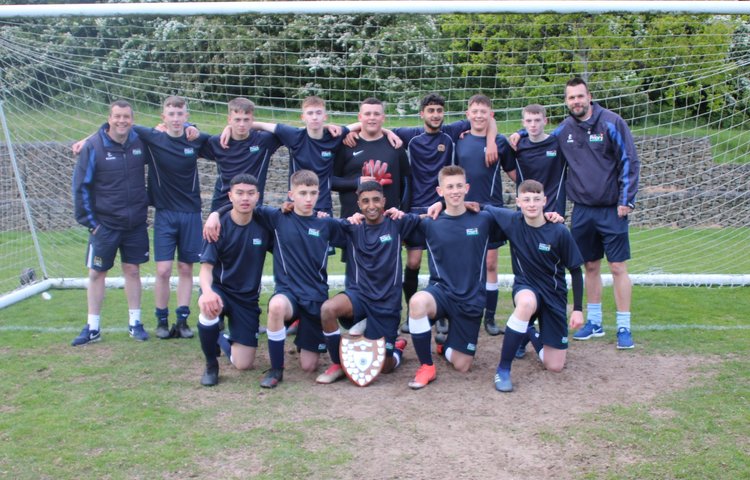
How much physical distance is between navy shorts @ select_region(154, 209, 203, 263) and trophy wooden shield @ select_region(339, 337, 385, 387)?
69.5 inches

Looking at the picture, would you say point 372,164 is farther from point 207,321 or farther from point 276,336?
point 207,321

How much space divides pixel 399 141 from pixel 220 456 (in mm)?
3066

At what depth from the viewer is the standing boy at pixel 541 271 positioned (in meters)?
5.24

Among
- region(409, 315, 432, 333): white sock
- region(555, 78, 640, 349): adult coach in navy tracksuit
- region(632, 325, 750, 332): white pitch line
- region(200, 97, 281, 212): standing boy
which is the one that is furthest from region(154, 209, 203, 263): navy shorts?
region(632, 325, 750, 332): white pitch line

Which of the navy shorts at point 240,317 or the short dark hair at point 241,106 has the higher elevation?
the short dark hair at point 241,106

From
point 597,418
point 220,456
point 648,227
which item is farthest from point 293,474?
point 648,227

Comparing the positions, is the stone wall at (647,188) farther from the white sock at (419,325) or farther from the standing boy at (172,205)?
the white sock at (419,325)

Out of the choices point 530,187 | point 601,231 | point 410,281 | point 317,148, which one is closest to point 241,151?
point 317,148

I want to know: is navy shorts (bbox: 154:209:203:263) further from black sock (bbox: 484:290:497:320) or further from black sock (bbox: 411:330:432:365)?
black sock (bbox: 484:290:497:320)

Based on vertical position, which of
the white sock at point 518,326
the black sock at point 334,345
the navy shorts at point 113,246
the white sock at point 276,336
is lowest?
the black sock at point 334,345

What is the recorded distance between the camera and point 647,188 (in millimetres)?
12117

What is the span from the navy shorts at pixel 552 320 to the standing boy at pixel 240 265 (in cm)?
189

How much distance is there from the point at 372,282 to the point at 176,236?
6.31 ft

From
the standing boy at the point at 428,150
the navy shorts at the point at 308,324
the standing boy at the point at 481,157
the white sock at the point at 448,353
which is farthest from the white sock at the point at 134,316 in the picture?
the standing boy at the point at 481,157
